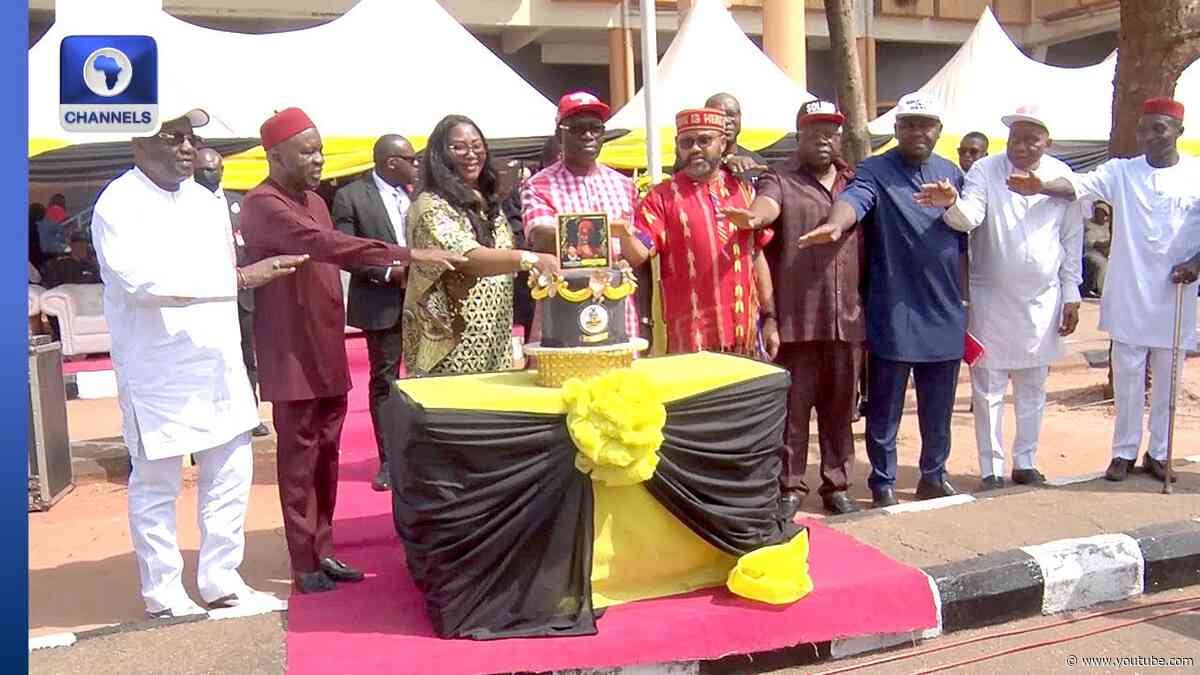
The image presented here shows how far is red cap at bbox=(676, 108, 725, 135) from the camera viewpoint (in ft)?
14.3

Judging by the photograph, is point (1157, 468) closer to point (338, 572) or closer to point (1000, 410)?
point (1000, 410)

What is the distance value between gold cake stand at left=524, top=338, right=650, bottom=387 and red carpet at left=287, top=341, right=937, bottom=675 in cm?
84

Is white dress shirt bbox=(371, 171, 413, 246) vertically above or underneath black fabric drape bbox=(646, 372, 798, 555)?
above

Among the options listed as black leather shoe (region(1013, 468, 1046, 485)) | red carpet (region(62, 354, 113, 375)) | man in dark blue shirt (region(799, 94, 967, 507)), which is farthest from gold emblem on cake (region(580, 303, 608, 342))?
red carpet (region(62, 354, 113, 375))

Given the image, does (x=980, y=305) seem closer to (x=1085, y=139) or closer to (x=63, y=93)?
(x=63, y=93)

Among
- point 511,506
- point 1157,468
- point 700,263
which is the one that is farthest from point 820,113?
point 1157,468

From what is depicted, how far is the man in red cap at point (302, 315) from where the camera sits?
3.90 m

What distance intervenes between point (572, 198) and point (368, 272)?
1867 millimetres

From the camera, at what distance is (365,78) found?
11.2 meters

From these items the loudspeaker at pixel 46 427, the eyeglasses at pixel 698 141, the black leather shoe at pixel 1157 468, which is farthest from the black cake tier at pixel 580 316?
the loudspeaker at pixel 46 427

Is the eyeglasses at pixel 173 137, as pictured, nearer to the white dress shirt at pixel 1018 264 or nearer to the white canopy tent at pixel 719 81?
the white dress shirt at pixel 1018 264

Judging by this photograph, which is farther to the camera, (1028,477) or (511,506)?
(1028,477)

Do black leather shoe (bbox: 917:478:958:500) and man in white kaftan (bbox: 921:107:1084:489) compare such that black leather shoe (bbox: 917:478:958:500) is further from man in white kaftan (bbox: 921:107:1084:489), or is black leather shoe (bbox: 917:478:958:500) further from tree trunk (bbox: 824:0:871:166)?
tree trunk (bbox: 824:0:871:166)

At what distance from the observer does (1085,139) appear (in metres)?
14.9
